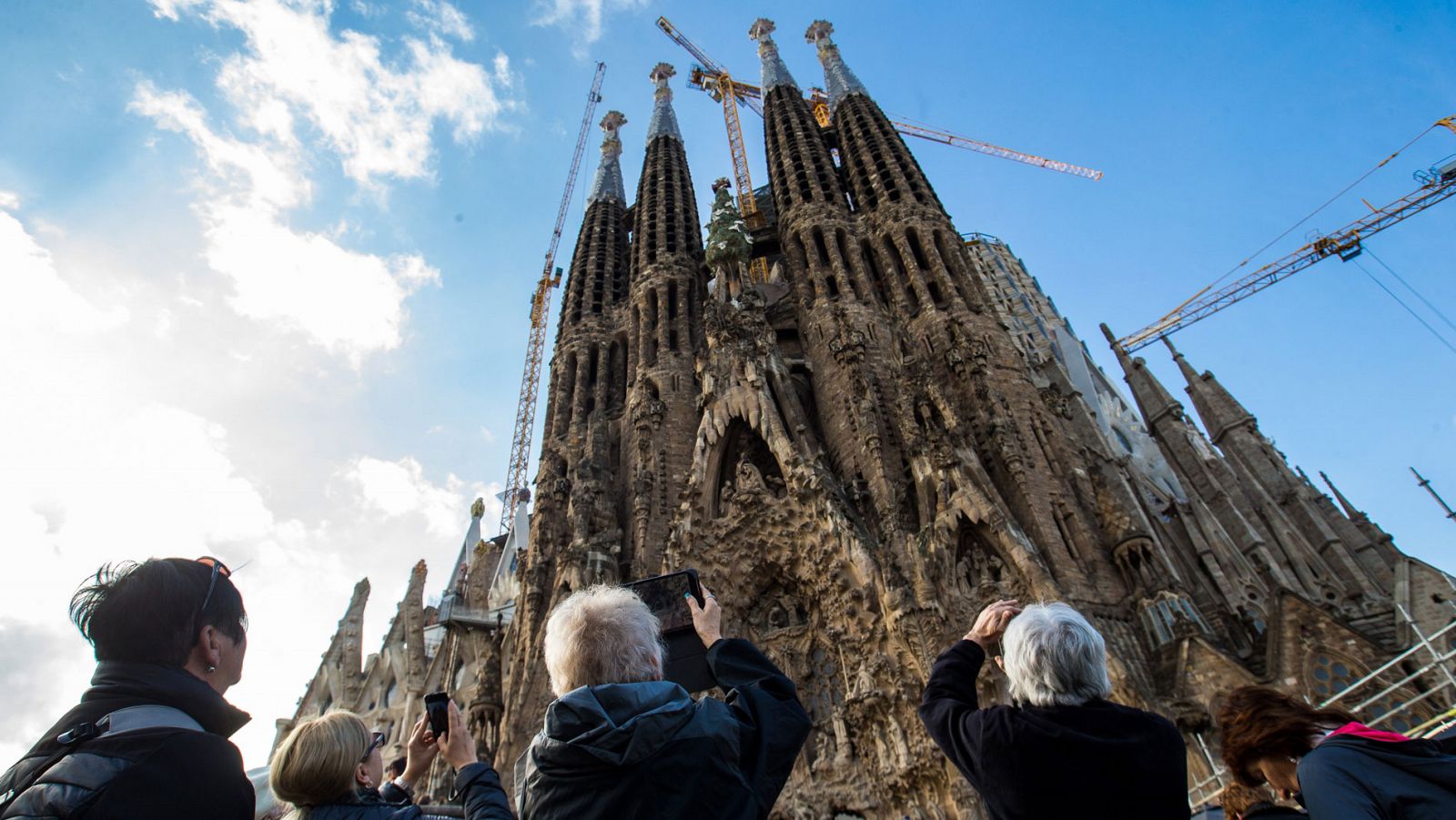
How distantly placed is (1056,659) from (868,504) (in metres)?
12.9

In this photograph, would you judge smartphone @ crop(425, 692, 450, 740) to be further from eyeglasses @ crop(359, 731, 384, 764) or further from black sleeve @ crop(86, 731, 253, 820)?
black sleeve @ crop(86, 731, 253, 820)

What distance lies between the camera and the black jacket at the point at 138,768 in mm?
1567

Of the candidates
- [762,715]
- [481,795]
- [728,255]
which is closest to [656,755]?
[762,715]

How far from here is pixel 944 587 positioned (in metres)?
12.5

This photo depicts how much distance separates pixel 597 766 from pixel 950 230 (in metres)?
21.4

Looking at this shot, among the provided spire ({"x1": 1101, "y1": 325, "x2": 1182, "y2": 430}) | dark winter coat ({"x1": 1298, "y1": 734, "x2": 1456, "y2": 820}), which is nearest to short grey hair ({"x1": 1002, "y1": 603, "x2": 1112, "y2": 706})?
dark winter coat ({"x1": 1298, "y1": 734, "x2": 1456, "y2": 820})

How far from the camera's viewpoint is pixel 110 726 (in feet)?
5.65

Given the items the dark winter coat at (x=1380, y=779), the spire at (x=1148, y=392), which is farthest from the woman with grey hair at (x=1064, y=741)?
the spire at (x=1148, y=392)

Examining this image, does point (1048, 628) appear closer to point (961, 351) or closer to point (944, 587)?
point (944, 587)

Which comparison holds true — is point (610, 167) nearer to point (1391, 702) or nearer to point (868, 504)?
point (868, 504)

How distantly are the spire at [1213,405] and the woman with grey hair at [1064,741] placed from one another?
87.8 feet

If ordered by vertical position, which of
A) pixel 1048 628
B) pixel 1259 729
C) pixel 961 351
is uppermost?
pixel 961 351

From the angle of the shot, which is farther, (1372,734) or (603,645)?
(603,645)

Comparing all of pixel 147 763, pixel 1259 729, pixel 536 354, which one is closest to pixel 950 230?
pixel 1259 729
